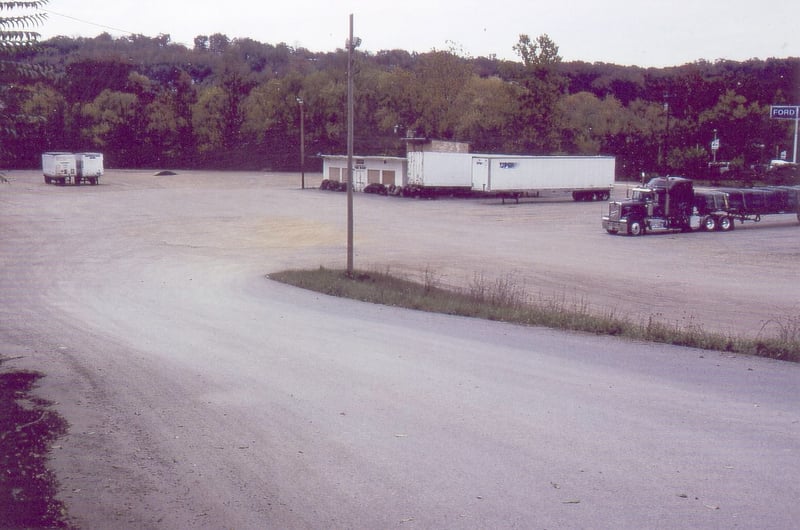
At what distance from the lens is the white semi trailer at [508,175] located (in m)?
57.4

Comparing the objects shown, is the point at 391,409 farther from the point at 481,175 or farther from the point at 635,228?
the point at 481,175

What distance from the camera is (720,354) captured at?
12.8m

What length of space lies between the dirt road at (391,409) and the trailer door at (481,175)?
32.0m

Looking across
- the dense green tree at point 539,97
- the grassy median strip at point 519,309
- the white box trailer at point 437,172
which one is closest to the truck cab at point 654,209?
the grassy median strip at point 519,309

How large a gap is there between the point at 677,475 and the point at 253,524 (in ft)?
12.0

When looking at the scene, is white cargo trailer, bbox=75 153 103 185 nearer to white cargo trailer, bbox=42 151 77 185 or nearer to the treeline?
white cargo trailer, bbox=42 151 77 185

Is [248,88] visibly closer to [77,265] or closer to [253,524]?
[77,265]

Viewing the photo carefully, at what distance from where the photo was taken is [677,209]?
40875 millimetres

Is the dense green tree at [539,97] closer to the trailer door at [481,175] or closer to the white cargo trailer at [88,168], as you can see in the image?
the trailer door at [481,175]

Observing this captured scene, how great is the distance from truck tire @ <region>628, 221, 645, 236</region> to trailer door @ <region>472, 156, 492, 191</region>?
60.3 feet

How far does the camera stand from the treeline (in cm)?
8119

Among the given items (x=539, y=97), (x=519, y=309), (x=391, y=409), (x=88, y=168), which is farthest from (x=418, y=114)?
(x=391, y=409)

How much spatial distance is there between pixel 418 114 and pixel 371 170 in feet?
135

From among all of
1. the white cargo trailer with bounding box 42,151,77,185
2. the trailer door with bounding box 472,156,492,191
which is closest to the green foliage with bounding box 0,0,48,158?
the trailer door with bounding box 472,156,492,191
